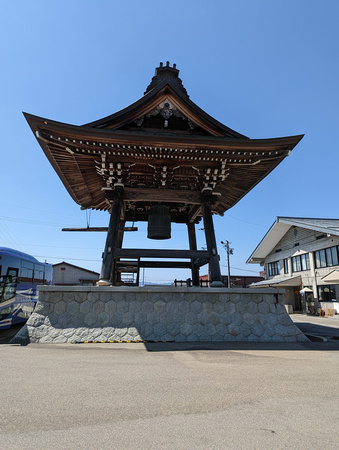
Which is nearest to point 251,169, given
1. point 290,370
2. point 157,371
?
point 290,370

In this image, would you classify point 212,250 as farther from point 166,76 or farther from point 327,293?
point 327,293

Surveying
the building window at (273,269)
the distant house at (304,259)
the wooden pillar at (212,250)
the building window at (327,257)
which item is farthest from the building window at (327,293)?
the wooden pillar at (212,250)

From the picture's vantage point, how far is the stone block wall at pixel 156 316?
25.4 ft

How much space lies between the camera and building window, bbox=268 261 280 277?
114 ft

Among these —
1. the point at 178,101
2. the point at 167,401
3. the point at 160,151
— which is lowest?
the point at 167,401

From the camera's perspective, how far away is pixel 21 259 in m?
13.3

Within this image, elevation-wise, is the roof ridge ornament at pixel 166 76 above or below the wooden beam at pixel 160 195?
above

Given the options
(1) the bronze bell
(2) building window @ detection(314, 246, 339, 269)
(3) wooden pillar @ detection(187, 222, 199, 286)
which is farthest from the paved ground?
(2) building window @ detection(314, 246, 339, 269)

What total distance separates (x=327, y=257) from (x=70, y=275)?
118ft

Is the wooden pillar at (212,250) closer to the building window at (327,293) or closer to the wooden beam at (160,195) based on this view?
the wooden beam at (160,195)

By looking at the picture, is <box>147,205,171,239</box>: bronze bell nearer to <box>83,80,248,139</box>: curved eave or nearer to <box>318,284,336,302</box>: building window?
<box>83,80,248,139</box>: curved eave

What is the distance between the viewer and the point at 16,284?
12.5 m

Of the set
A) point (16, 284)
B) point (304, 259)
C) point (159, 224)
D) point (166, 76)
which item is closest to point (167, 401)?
point (159, 224)

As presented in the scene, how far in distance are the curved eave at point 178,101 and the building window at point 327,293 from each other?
22115mm
